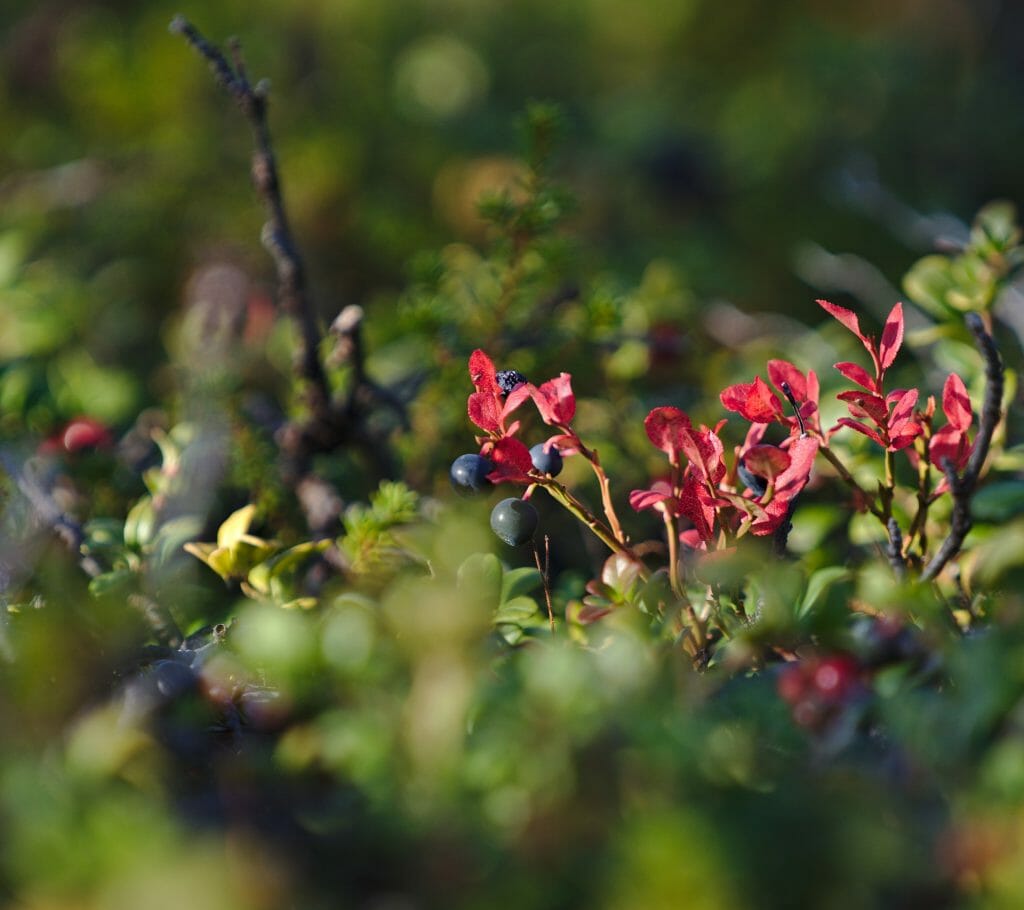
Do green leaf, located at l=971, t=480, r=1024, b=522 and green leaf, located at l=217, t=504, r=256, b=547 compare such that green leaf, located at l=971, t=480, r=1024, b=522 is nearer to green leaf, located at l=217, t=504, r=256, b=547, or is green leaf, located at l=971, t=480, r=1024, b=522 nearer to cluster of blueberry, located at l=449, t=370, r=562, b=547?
cluster of blueberry, located at l=449, t=370, r=562, b=547

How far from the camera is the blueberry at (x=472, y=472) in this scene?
640 millimetres

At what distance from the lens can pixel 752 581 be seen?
0.52m

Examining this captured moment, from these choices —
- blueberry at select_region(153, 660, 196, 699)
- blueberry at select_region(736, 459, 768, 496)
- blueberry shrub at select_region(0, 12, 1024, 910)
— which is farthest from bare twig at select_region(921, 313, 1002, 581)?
blueberry at select_region(153, 660, 196, 699)

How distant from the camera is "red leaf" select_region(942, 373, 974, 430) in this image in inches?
22.3

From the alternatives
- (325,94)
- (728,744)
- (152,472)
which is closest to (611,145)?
(325,94)

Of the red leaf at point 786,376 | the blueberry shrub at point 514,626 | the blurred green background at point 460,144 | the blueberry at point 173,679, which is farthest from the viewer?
the blurred green background at point 460,144

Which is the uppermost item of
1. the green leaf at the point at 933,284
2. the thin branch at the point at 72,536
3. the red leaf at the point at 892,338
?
the red leaf at the point at 892,338

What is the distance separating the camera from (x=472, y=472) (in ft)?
2.10

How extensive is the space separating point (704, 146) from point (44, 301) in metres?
1.35

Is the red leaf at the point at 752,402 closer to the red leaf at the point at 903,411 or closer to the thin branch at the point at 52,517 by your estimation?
the red leaf at the point at 903,411

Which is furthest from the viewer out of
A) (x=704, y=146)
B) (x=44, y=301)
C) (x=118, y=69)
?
(x=704, y=146)

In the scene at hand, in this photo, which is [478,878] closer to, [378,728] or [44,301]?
[378,728]

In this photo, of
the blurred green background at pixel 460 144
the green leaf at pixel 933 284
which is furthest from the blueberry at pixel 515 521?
the blurred green background at pixel 460 144

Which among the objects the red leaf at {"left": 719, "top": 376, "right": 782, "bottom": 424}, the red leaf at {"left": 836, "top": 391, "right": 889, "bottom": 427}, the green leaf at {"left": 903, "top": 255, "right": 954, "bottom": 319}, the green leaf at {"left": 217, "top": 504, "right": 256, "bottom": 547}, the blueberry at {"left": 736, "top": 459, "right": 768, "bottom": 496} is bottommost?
the green leaf at {"left": 217, "top": 504, "right": 256, "bottom": 547}
